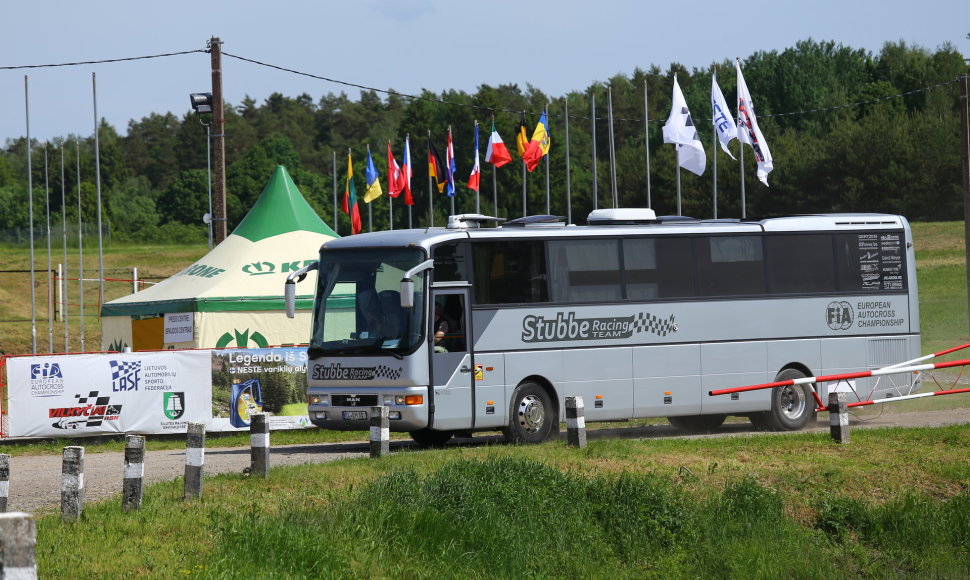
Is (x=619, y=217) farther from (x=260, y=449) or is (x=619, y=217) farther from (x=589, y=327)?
(x=260, y=449)

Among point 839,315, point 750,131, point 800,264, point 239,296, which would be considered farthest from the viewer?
point 750,131

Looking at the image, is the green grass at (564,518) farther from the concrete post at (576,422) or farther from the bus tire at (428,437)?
the bus tire at (428,437)

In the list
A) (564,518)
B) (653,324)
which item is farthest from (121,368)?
(564,518)

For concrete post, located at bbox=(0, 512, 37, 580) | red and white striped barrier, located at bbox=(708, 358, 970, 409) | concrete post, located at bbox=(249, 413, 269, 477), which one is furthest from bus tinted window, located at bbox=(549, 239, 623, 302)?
concrete post, located at bbox=(0, 512, 37, 580)

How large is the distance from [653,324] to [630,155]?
77.9 meters

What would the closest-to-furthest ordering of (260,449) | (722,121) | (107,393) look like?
(260,449) < (107,393) < (722,121)

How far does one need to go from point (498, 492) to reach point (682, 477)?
9.16 feet

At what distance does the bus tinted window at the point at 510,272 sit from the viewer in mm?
19406

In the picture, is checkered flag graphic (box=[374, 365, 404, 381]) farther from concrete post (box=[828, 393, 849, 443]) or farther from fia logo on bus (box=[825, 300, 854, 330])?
fia logo on bus (box=[825, 300, 854, 330])

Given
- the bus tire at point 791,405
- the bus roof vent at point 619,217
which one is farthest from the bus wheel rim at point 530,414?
the bus tire at point 791,405

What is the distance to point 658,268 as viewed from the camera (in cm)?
2089

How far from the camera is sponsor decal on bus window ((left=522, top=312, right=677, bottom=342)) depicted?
775 inches

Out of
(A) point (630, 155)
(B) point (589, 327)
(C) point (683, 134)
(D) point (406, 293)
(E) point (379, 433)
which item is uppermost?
(A) point (630, 155)

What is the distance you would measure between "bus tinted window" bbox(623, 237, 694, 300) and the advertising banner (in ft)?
27.1
